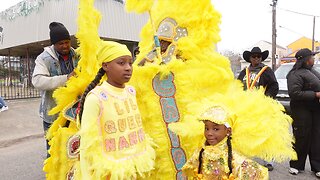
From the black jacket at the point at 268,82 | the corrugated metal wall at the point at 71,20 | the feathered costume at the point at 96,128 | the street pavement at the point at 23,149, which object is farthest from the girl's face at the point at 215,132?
the corrugated metal wall at the point at 71,20

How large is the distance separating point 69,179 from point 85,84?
75 cm

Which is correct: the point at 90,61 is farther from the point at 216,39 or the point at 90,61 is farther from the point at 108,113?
the point at 216,39

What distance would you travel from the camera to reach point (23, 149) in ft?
18.0

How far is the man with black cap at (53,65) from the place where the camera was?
255cm

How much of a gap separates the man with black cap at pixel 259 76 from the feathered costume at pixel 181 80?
142 centimetres

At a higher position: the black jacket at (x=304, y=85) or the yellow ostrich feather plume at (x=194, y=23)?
the yellow ostrich feather plume at (x=194, y=23)

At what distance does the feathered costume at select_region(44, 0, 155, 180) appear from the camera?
1.79 metres

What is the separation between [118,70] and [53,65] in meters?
1.03

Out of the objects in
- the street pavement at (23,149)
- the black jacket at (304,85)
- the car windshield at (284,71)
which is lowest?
the street pavement at (23,149)

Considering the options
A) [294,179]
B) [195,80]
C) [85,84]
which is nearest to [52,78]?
[85,84]

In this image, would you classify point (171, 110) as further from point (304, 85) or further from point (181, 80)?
point (304, 85)

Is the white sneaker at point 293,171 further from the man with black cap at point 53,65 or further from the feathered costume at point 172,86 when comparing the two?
the man with black cap at point 53,65

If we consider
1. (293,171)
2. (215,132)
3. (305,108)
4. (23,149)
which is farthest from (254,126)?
(23,149)

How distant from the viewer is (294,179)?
12.6 ft
